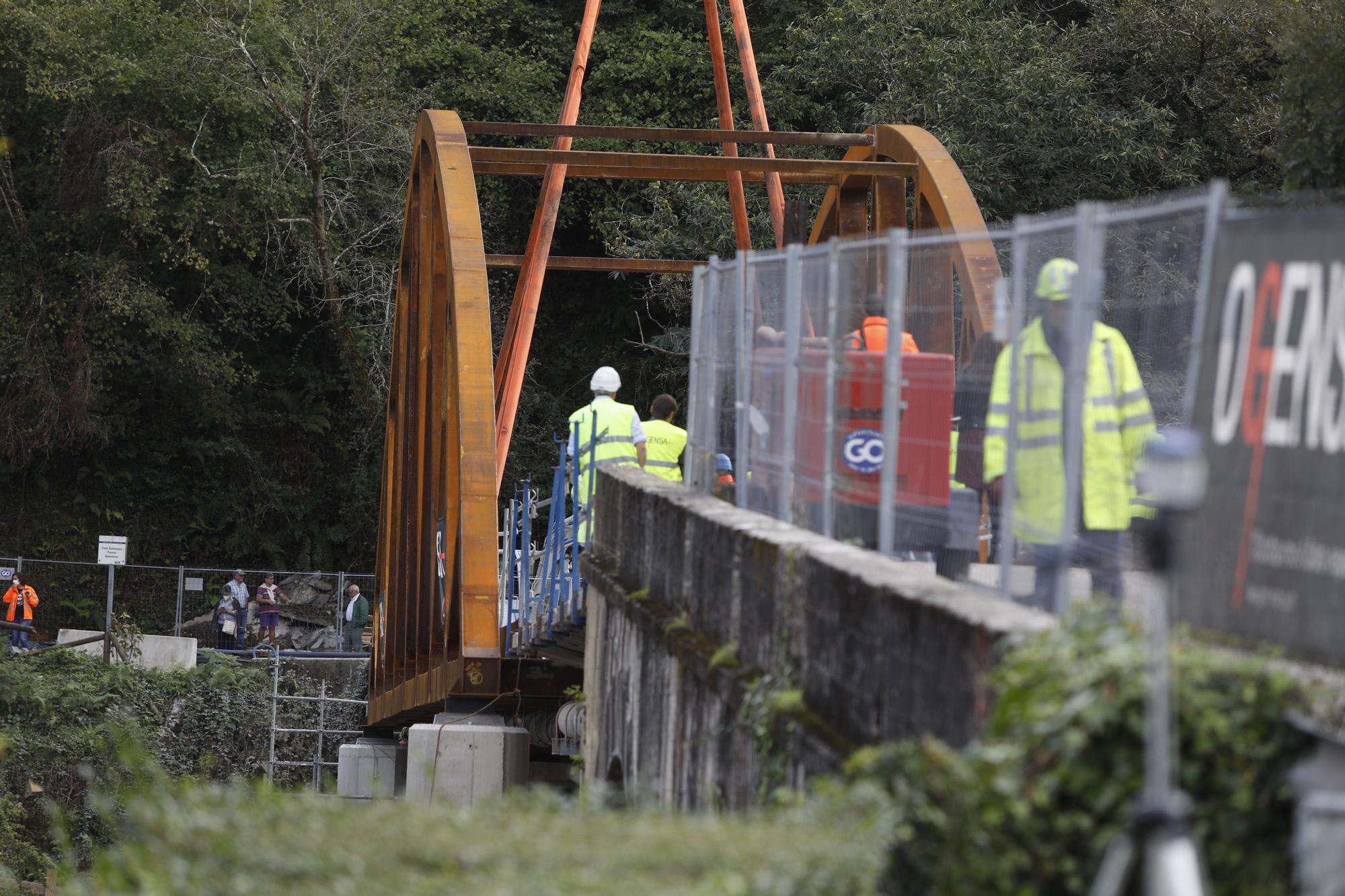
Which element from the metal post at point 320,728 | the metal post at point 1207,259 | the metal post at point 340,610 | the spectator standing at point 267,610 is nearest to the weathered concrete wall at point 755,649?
the metal post at point 1207,259

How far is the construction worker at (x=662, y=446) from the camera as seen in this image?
11961mm

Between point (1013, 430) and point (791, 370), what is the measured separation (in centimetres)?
195

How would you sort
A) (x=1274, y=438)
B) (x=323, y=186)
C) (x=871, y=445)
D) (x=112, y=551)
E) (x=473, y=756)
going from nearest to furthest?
1. (x=1274, y=438)
2. (x=871, y=445)
3. (x=473, y=756)
4. (x=112, y=551)
5. (x=323, y=186)

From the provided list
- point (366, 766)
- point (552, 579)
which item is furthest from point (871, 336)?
point (366, 766)

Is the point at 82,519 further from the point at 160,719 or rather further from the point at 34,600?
the point at 160,719

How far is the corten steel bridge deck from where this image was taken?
13500 mm

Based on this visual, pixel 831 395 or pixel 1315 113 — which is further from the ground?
Answer: pixel 1315 113

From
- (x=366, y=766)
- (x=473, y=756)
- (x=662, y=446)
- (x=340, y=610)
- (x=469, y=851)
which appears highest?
(x=662, y=446)

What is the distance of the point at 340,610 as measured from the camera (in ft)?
104

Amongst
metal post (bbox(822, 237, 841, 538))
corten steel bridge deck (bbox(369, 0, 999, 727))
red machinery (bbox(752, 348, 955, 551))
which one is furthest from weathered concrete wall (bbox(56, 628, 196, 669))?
metal post (bbox(822, 237, 841, 538))

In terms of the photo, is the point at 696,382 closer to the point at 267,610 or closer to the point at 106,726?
the point at 106,726

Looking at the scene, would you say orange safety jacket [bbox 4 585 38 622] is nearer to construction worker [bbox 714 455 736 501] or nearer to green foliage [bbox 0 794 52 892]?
green foliage [bbox 0 794 52 892]

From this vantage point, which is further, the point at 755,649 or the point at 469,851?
the point at 755,649

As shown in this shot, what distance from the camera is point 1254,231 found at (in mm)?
4164
